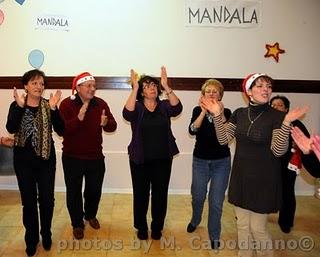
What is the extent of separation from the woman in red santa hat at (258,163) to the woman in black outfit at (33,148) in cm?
127

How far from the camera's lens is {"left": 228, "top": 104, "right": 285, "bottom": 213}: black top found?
2.33 m

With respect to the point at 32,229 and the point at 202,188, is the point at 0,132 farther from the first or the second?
the point at 202,188

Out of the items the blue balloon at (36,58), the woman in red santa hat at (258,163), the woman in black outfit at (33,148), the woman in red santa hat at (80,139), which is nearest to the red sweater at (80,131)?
the woman in red santa hat at (80,139)

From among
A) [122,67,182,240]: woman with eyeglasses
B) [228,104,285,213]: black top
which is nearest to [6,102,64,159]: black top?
[122,67,182,240]: woman with eyeglasses

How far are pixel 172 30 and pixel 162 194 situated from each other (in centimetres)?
216

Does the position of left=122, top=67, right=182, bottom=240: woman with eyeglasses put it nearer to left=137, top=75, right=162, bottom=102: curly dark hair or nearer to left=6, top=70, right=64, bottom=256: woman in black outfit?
left=137, top=75, right=162, bottom=102: curly dark hair

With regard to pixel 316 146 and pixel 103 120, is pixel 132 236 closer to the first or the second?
pixel 103 120

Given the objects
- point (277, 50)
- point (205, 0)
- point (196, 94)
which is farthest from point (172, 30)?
point (277, 50)

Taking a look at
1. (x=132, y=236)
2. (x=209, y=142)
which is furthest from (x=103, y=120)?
(x=132, y=236)

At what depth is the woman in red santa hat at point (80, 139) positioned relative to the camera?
126 inches

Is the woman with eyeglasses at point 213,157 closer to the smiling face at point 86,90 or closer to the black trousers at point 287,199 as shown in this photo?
the black trousers at point 287,199

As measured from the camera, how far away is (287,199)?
3428 millimetres

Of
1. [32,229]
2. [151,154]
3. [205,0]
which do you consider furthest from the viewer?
[205,0]

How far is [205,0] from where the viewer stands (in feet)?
14.7
